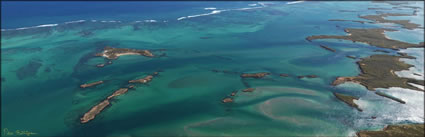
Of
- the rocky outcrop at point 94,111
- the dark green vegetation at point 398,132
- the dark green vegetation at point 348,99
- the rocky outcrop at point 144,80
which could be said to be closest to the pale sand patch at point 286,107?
the dark green vegetation at point 348,99

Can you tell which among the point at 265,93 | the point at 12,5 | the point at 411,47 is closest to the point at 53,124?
the point at 265,93

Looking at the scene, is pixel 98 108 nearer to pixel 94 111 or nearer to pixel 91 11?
pixel 94 111

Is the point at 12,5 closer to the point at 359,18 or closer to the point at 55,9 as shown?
the point at 55,9

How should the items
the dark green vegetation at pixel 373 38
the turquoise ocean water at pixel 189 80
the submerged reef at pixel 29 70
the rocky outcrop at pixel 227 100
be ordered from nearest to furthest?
the turquoise ocean water at pixel 189 80
the rocky outcrop at pixel 227 100
the submerged reef at pixel 29 70
the dark green vegetation at pixel 373 38

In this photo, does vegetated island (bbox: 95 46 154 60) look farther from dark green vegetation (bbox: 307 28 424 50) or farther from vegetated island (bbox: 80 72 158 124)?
dark green vegetation (bbox: 307 28 424 50)

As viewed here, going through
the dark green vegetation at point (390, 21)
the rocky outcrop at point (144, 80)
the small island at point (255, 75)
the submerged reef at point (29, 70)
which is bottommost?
the submerged reef at point (29, 70)

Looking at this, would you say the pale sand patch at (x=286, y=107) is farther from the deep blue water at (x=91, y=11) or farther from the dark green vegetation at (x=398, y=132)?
the deep blue water at (x=91, y=11)
